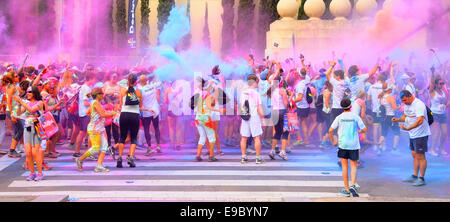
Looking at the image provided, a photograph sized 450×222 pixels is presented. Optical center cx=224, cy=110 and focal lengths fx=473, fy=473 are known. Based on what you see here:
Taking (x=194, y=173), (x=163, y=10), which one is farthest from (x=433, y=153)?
(x=163, y=10)

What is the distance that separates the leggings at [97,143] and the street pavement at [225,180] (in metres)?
0.46

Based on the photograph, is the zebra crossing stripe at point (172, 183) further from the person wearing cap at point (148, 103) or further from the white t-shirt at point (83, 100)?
the white t-shirt at point (83, 100)

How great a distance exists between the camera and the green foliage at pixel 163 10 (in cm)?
2916

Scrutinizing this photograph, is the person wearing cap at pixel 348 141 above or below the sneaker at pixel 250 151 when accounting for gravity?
above

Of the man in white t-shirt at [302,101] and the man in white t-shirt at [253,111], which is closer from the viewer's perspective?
the man in white t-shirt at [253,111]

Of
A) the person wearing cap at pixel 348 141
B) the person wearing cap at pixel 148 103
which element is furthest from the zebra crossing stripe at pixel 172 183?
the person wearing cap at pixel 148 103

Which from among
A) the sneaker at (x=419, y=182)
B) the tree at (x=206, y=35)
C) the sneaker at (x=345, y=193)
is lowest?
the sneaker at (x=345, y=193)

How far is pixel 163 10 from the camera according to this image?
29203 millimetres

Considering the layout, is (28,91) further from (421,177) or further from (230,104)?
(421,177)

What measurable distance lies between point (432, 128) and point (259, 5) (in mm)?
20220

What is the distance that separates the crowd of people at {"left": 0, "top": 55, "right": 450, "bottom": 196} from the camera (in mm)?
8266

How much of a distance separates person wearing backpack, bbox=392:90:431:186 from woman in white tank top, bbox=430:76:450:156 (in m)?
3.09

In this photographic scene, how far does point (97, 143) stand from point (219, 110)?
2.54 m

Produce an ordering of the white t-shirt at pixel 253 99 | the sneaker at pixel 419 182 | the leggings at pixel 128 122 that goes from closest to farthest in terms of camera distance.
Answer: the sneaker at pixel 419 182 → the leggings at pixel 128 122 → the white t-shirt at pixel 253 99
